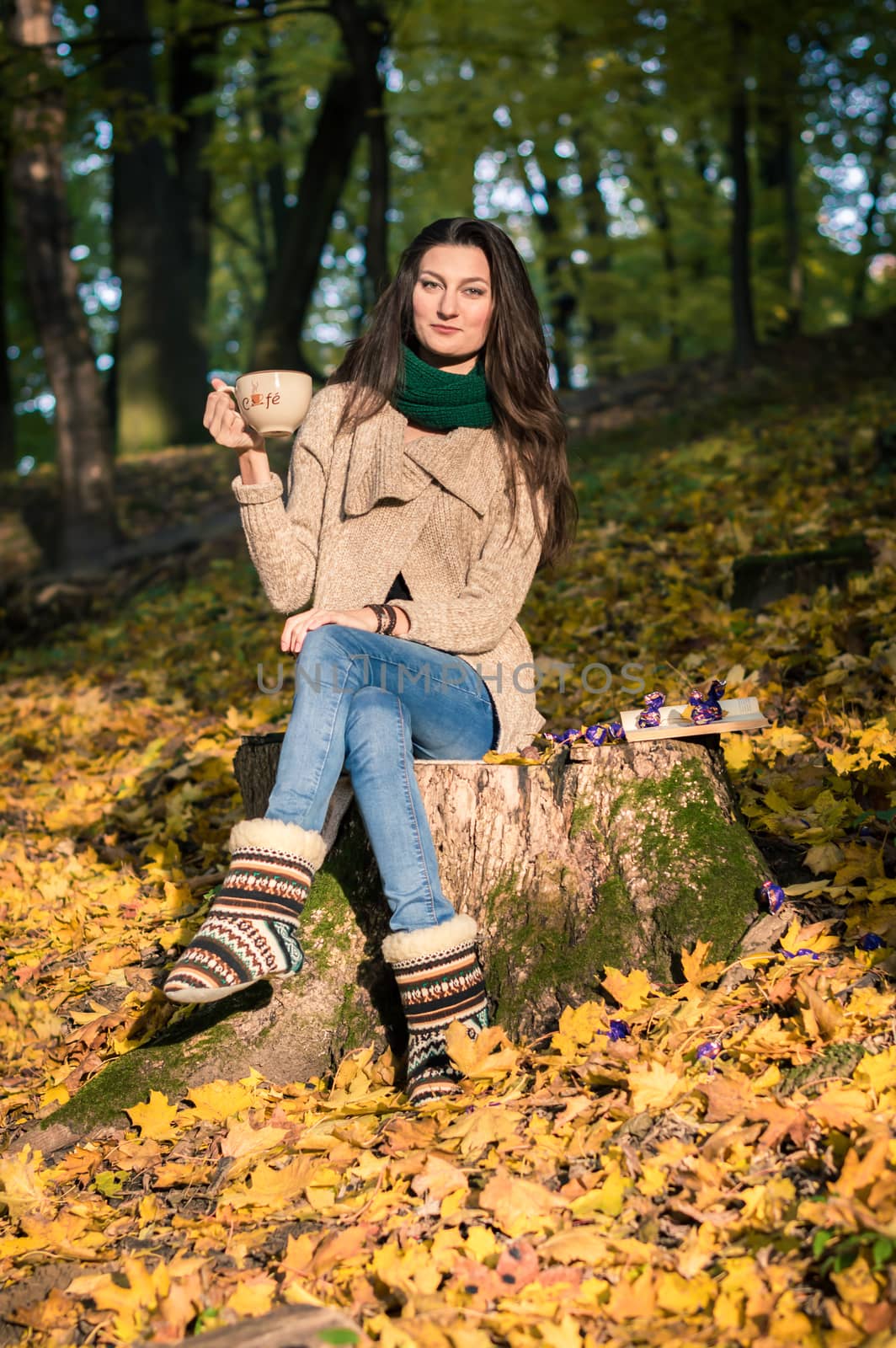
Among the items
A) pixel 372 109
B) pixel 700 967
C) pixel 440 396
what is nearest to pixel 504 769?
pixel 700 967

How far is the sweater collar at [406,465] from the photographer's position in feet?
10.5

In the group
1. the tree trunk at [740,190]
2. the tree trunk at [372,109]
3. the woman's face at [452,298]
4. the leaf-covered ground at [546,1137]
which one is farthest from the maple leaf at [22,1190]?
the tree trunk at [740,190]

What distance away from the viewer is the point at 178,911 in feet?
12.9

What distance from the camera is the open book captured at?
2.80 m

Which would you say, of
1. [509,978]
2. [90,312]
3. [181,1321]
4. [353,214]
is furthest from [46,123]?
[90,312]

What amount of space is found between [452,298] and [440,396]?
10.7 inches

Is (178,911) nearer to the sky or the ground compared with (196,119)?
nearer to the ground

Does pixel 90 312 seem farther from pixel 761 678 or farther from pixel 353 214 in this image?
pixel 761 678

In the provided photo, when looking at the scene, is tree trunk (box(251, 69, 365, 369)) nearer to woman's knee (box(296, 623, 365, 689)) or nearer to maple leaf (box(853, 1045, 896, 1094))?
woman's knee (box(296, 623, 365, 689))

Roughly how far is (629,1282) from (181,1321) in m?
0.78

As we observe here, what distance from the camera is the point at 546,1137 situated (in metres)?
2.26

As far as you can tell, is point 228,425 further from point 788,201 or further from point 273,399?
point 788,201

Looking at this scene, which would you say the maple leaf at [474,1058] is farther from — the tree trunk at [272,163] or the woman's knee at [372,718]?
the tree trunk at [272,163]

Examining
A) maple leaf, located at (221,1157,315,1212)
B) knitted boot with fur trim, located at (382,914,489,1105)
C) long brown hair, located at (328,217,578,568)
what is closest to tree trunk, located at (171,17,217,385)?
long brown hair, located at (328,217,578,568)
